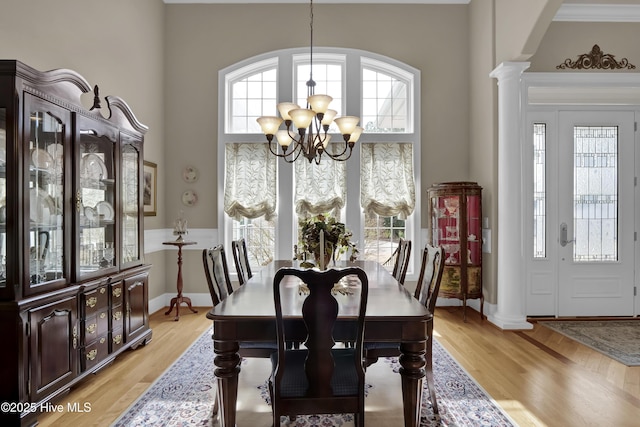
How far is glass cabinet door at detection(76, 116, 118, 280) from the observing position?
118 inches

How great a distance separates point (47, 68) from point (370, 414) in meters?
3.65

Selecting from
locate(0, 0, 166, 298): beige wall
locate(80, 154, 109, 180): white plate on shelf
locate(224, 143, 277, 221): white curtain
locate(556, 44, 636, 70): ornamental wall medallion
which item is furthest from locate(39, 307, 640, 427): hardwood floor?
locate(556, 44, 636, 70): ornamental wall medallion

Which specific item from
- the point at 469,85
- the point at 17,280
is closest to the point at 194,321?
the point at 17,280

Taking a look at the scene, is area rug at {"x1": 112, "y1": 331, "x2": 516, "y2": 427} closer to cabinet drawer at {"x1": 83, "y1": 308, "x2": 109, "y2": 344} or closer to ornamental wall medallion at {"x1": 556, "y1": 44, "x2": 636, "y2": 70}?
cabinet drawer at {"x1": 83, "y1": 308, "x2": 109, "y2": 344}

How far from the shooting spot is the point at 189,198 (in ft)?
18.2

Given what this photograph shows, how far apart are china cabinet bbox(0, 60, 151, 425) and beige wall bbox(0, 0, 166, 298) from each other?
0.54 metres

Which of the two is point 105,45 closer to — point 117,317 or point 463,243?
point 117,317

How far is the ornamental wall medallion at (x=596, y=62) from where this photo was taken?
4.71 meters

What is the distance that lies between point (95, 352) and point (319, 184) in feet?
11.0

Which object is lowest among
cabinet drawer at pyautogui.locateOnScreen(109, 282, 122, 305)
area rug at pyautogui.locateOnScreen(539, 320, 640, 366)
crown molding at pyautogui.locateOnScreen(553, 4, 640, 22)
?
area rug at pyautogui.locateOnScreen(539, 320, 640, 366)

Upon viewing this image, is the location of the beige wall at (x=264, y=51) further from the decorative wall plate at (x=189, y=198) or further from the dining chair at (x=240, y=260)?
the dining chair at (x=240, y=260)

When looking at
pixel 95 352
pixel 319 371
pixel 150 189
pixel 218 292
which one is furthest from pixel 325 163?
pixel 319 371

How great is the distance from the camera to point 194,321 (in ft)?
15.7

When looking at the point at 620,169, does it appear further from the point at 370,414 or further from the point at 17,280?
the point at 17,280
